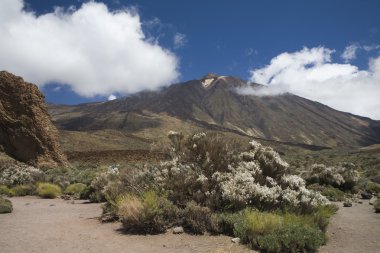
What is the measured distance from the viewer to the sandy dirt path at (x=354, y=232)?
8.78m

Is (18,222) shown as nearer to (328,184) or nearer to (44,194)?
(44,194)

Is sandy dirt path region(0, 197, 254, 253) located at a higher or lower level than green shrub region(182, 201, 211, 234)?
lower

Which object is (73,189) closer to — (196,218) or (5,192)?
(5,192)

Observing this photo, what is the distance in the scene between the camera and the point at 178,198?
444 inches

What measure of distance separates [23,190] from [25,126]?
885 centimetres

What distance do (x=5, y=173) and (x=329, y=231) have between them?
19392 mm

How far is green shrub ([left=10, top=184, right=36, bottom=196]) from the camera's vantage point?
65.4 ft

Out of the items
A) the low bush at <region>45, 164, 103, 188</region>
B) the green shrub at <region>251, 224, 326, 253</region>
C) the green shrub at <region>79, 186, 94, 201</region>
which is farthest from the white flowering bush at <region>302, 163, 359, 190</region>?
the green shrub at <region>251, 224, 326, 253</region>

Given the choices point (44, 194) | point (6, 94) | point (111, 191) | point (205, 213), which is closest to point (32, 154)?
point (6, 94)

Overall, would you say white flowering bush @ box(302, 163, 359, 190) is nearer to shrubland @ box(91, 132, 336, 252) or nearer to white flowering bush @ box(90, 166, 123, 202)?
shrubland @ box(91, 132, 336, 252)

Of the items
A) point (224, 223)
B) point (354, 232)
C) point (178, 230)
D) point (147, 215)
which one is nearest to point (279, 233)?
point (224, 223)

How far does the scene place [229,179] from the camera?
10977 mm

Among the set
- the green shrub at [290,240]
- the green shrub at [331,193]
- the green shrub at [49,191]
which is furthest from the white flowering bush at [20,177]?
the green shrub at [290,240]

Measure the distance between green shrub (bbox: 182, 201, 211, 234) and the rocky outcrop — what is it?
20.4 meters
